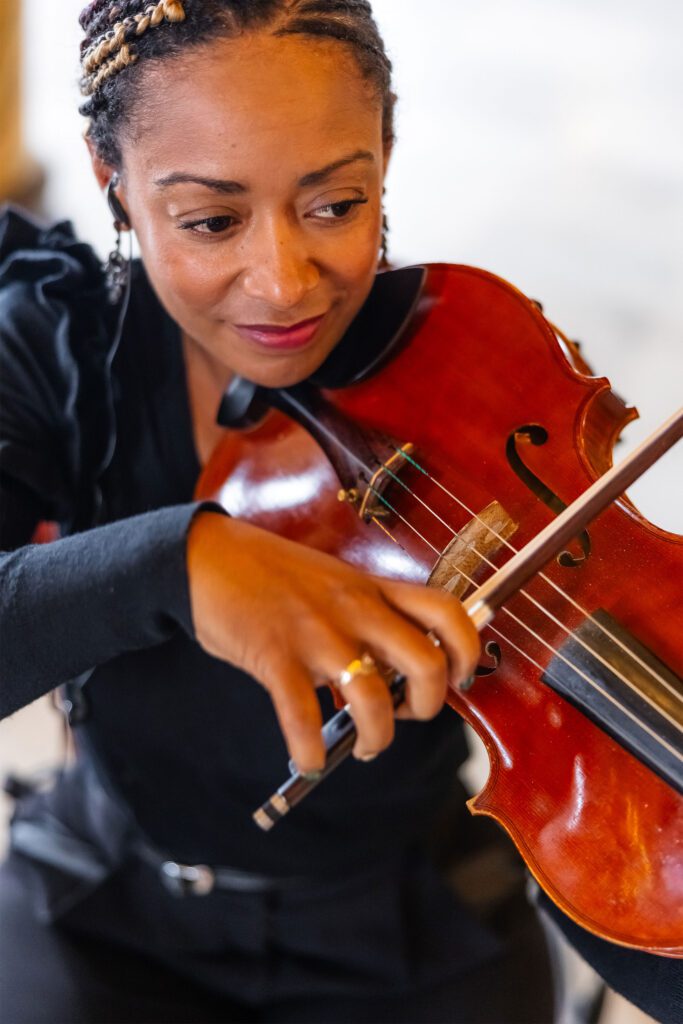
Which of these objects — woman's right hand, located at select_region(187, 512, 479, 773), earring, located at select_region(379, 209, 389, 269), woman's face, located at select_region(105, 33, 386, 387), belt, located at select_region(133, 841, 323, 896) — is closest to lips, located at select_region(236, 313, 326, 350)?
woman's face, located at select_region(105, 33, 386, 387)

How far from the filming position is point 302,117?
62cm

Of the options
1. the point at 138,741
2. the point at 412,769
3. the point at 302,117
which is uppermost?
the point at 302,117

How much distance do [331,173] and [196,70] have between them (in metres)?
0.10

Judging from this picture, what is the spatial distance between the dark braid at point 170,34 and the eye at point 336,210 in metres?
0.07

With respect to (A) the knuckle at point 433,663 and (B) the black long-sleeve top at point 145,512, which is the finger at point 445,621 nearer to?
(A) the knuckle at point 433,663

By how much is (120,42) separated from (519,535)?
394 mm

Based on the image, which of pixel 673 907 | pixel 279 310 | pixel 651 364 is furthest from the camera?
pixel 651 364

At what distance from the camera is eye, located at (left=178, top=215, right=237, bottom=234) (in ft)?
2.16

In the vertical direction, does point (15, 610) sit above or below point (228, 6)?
below

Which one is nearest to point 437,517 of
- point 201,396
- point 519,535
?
point 519,535

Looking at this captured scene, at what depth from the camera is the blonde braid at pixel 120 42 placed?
63 cm

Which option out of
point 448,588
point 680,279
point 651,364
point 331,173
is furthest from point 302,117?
point 680,279

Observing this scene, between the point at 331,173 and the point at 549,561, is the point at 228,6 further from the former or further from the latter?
the point at 549,561

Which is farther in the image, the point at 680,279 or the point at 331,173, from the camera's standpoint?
the point at 680,279
